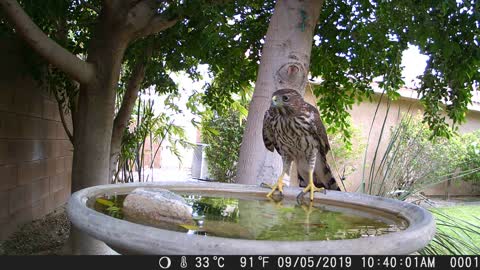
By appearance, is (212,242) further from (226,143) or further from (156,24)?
(226,143)

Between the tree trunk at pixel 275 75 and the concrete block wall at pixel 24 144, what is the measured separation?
2.54 metres

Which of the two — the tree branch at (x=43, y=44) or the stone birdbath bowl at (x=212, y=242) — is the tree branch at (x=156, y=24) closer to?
the tree branch at (x=43, y=44)

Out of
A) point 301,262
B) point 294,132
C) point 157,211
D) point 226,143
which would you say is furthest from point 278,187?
point 226,143

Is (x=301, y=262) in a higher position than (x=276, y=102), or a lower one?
lower

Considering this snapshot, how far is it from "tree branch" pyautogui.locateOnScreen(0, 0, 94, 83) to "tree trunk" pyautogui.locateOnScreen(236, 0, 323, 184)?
1.53m

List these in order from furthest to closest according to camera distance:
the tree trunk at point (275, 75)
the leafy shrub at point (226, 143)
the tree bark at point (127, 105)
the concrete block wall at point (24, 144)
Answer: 1. the leafy shrub at point (226, 143)
2. the tree bark at point (127, 105)
3. the concrete block wall at point (24, 144)
4. the tree trunk at point (275, 75)

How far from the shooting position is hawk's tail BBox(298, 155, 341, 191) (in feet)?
9.82

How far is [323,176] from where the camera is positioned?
120 inches

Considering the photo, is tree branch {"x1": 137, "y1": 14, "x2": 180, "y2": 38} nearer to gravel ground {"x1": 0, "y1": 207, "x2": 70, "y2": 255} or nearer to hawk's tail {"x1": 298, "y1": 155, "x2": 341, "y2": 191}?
hawk's tail {"x1": 298, "y1": 155, "x2": 341, "y2": 191}

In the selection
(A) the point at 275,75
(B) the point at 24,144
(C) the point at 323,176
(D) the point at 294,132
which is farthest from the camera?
(B) the point at 24,144

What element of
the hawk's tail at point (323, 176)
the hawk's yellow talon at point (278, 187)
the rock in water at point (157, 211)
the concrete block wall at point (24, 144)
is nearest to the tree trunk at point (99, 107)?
the concrete block wall at point (24, 144)

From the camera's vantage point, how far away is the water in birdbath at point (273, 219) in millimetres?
1617

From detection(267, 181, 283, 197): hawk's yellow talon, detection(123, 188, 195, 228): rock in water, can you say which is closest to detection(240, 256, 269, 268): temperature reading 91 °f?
detection(123, 188, 195, 228): rock in water

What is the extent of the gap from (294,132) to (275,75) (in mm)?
391
